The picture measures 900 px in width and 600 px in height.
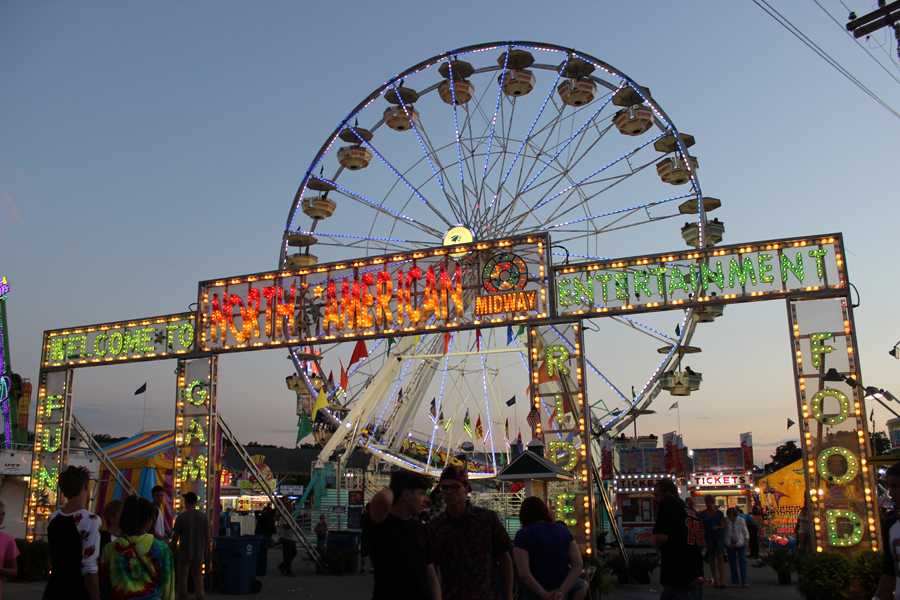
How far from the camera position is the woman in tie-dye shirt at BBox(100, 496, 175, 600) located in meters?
5.40

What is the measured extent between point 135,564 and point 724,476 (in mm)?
40155

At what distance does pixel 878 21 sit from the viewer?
16250mm

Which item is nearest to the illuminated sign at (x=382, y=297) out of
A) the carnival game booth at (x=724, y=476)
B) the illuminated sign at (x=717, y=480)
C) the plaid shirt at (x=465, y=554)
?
the plaid shirt at (x=465, y=554)

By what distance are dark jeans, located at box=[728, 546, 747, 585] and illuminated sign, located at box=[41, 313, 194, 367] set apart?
37.9 ft

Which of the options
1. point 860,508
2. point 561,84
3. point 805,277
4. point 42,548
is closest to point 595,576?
point 860,508

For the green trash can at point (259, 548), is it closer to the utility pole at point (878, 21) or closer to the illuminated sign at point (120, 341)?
the illuminated sign at point (120, 341)

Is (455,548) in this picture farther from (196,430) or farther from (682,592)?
(196,430)

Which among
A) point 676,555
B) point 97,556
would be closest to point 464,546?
point 97,556

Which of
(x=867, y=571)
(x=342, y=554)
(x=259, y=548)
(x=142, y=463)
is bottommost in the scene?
(x=342, y=554)

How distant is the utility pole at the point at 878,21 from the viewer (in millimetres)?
15987

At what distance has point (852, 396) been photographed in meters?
13.9

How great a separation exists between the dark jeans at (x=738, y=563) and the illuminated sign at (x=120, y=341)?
37.9 ft

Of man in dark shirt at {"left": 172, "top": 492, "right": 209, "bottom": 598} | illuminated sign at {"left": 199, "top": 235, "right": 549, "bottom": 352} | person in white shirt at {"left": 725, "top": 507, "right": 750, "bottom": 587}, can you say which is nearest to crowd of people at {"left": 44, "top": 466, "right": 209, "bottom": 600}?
man in dark shirt at {"left": 172, "top": 492, "right": 209, "bottom": 598}

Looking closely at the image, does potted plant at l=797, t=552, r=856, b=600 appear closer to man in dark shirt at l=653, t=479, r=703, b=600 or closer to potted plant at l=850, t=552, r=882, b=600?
potted plant at l=850, t=552, r=882, b=600
